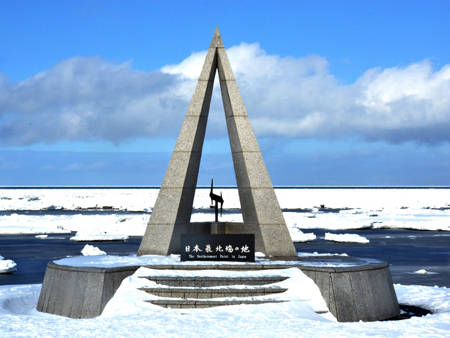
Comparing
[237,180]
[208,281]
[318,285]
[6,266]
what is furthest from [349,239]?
[208,281]

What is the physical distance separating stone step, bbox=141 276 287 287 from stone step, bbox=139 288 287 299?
0.22m

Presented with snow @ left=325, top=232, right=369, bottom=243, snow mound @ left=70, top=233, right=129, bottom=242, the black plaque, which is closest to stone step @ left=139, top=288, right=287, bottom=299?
the black plaque

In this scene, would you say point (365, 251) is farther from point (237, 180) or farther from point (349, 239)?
point (237, 180)

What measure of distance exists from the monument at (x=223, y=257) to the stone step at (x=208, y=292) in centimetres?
2

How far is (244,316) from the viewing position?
37.2 ft

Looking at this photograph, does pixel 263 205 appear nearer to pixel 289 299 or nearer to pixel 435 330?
pixel 289 299

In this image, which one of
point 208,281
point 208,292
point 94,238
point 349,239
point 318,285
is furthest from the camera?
point 94,238

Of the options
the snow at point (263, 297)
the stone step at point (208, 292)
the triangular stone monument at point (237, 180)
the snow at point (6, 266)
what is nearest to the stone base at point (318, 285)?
the snow at point (263, 297)

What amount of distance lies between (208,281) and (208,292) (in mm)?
319

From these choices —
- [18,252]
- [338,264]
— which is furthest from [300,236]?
[338,264]

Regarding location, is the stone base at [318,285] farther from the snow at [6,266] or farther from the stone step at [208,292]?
the snow at [6,266]

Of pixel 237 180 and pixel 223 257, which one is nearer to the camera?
pixel 223 257

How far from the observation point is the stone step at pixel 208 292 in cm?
1218

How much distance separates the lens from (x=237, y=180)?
57.0 feet
